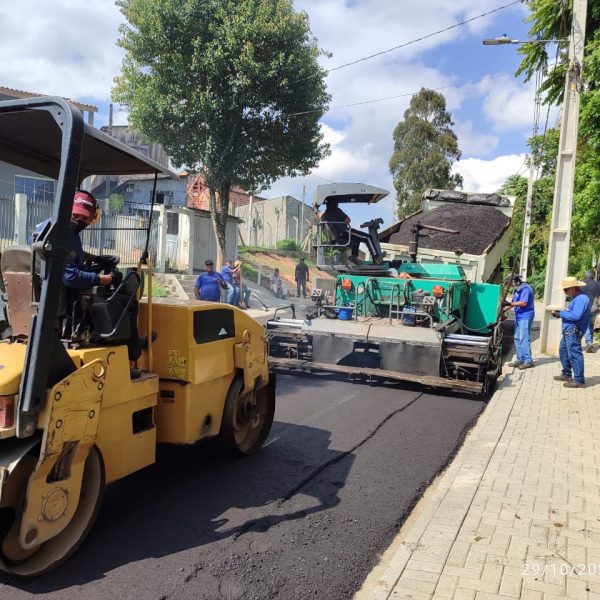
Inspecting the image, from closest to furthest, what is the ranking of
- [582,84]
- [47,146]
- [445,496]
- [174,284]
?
[47,146] < [445,496] < [582,84] < [174,284]

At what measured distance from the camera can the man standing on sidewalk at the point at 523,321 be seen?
9.35m

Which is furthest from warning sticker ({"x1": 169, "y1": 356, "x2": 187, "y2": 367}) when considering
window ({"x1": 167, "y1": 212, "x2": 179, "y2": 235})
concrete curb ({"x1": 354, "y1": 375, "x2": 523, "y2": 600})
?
window ({"x1": 167, "y1": 212, "x2": 179, "y2": 235})

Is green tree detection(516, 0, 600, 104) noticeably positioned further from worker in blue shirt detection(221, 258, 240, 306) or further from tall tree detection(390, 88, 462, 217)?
tall tree detection(390, 88, 462, 217)

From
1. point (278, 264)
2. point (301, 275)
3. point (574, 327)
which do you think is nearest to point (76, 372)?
point (574, 327)

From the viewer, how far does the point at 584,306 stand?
7.73 metres

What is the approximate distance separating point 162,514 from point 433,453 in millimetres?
2623

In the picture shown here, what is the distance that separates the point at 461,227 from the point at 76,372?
404 inches

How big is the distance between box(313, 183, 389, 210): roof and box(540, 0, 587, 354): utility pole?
4.15 meters

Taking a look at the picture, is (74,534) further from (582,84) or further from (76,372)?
(582,84)

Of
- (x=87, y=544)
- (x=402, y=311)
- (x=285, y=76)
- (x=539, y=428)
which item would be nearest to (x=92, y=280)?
(x=87, y=544)

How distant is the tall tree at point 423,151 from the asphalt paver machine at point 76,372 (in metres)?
30.8

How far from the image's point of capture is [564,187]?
1080 centimetres

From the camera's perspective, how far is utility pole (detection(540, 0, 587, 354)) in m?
10.4

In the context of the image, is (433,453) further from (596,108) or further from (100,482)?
(596,108)
